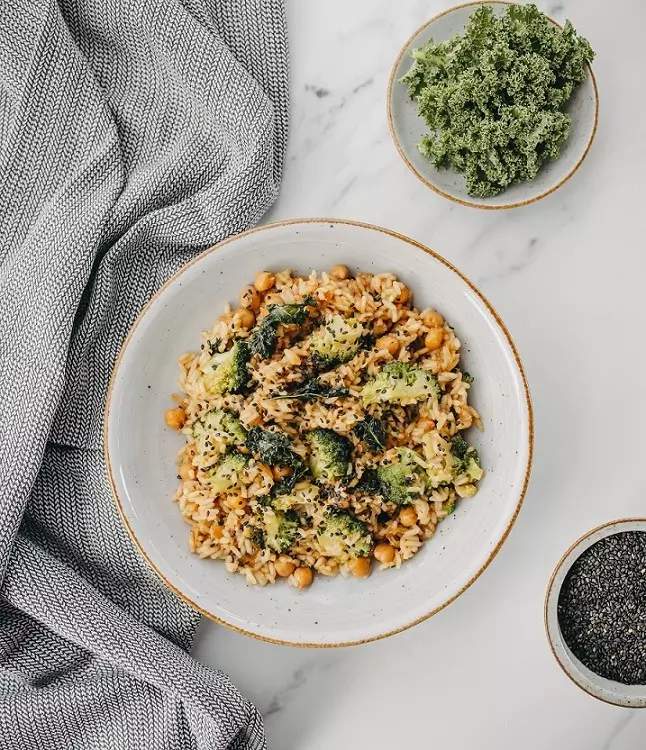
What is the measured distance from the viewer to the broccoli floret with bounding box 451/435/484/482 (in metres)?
2.72

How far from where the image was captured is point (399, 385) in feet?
8.73

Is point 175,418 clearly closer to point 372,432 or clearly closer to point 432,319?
point 372,432

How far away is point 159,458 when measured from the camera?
292 centimetres

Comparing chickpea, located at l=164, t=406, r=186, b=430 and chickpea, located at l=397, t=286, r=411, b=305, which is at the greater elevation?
chickpea, located at l=397, t=286, r=411, b=305

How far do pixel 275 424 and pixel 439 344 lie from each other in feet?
2.22

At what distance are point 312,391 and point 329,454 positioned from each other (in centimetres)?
24

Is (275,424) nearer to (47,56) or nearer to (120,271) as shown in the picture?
(120,271)

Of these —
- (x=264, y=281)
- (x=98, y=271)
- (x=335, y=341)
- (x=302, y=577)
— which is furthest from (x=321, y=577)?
(x=98, y=271)

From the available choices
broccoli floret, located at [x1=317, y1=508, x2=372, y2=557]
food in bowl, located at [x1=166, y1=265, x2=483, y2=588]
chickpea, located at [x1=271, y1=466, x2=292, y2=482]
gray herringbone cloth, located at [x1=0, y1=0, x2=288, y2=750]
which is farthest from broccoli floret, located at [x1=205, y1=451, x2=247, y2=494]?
gray herringbone cloth, located at [x1=0, y1=0, x2=288, y2=750]

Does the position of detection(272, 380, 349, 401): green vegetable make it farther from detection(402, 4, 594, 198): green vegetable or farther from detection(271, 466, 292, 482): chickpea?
detection(402, 4, 594, 198): green vegetable

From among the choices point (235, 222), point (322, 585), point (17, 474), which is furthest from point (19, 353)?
point (322, 585)

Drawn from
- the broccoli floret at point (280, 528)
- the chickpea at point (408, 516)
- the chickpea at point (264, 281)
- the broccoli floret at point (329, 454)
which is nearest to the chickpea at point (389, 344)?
the broccoli floret at point (329, 454)

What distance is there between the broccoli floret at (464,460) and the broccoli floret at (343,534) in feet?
1.33

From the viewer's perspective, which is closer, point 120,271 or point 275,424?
point 275,424
